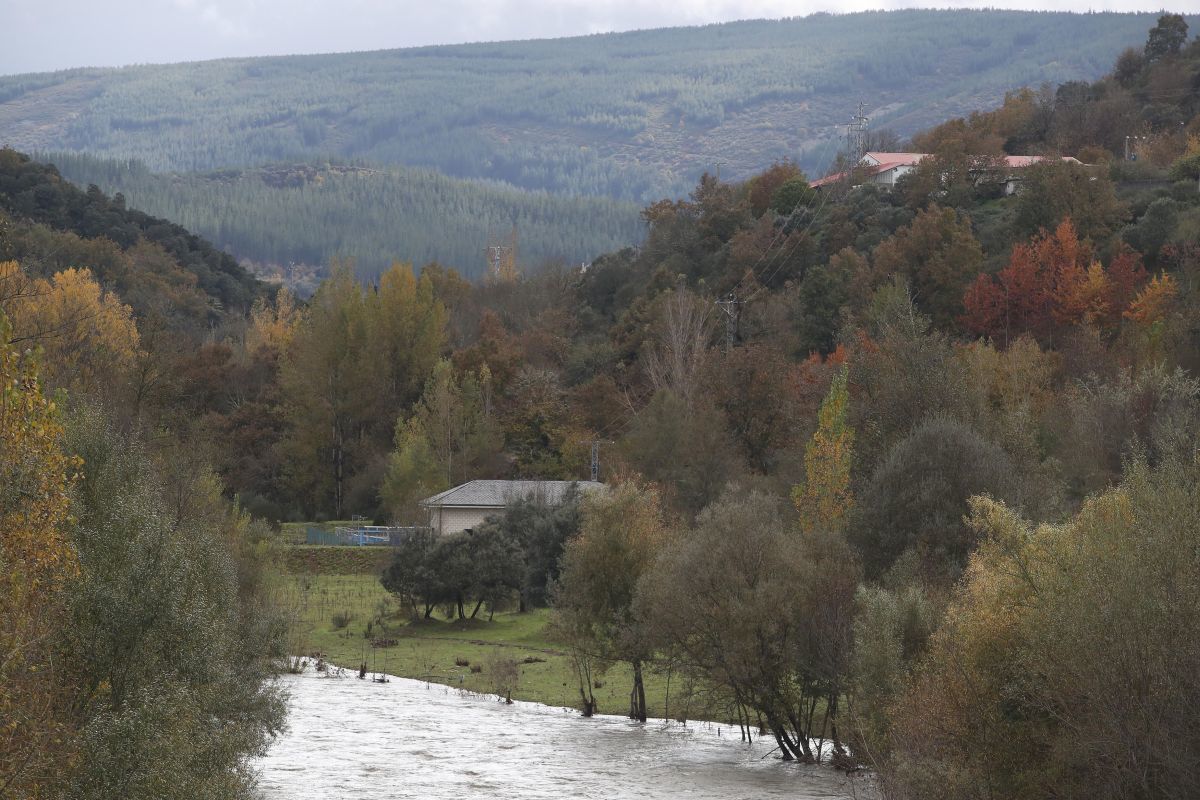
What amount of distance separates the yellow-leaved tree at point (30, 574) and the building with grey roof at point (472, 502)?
55.3 metres

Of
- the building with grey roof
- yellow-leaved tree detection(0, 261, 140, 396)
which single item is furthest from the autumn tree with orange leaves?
yellow-leaved tree detection(0, 261, 140, 396)

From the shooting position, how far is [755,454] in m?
80.1

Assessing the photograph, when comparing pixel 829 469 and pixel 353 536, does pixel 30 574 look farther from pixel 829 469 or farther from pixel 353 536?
pixel 353 536

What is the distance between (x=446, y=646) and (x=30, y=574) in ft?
135

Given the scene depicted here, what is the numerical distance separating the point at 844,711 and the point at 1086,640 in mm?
18858

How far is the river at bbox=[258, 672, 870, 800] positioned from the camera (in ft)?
113

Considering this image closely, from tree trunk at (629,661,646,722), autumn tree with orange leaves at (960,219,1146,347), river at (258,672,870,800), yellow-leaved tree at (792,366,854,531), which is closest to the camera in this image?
river at (258,672,870,800)

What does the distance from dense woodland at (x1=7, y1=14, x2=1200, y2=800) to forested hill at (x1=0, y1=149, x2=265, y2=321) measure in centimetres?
59

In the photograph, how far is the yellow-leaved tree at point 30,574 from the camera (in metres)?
18.0

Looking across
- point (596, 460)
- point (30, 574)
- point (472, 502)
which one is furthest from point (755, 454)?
point (30, 574)

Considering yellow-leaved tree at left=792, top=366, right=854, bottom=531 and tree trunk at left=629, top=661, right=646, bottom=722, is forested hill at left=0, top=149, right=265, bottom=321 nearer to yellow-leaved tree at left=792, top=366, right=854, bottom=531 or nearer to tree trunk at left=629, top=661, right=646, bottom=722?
yellow-leaved tree at left=792, top=366, right=854, bottom=531

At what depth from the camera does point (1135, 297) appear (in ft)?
262

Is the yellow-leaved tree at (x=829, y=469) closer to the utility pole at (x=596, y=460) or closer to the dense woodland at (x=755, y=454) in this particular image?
the dense woodland at (x=755, y=454)

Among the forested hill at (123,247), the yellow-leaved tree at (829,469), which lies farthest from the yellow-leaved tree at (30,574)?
the forested hill at (123,247)
